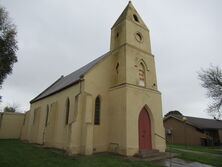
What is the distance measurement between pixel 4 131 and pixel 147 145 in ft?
84.8

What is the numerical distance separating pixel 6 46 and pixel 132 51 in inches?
478

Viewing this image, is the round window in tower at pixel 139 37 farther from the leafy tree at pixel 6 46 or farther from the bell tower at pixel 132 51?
the leafy tree at pixel 6 46

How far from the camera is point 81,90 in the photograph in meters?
13.8

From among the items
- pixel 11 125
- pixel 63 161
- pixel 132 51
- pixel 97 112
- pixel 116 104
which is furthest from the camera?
pixel 11 125

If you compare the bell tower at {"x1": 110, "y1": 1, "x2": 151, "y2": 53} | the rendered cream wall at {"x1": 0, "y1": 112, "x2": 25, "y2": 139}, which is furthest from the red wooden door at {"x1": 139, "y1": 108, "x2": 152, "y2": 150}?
the rendered cream wall at {"x1": 0, "y1": 112, "x2": 25, "y2": 139}

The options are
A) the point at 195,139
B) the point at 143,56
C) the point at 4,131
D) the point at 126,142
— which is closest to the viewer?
the point at 126,142

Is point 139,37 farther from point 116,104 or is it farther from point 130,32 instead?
point 116,104

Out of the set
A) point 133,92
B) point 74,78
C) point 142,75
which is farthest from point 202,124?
point 74,78

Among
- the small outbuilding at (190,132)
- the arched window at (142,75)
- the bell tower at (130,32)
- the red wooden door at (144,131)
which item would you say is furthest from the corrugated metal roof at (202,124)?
the bell tower at (130,32)

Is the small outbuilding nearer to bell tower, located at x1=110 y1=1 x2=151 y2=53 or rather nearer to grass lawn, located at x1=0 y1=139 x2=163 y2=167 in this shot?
bell tower, located at x1=110 y1=1 x2=151 y2=53

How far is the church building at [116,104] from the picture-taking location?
12.5m

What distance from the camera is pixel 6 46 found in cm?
1487

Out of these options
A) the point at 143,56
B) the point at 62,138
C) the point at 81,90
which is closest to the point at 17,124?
the point at 62,138

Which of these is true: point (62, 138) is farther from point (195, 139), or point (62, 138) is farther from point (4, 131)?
point (195, 139)
